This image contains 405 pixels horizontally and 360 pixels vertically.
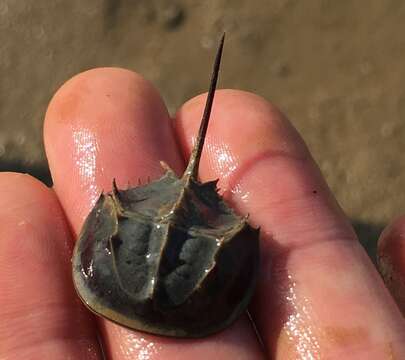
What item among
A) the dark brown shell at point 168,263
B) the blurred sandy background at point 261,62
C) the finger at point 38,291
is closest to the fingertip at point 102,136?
the finger at point 38,291

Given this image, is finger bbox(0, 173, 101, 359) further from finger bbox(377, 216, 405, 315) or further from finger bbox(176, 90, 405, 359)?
finger bbox(377, 216, 405, 315)

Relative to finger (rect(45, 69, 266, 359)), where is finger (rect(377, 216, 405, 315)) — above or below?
below

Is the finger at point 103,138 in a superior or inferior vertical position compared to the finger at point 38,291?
superior

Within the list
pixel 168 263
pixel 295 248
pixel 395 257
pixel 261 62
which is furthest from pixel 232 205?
pixel 261 62

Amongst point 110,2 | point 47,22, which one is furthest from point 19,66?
point 110,2

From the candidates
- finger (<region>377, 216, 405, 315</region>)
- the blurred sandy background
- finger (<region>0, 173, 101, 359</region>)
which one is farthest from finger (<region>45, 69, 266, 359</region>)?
the blurred sandy background

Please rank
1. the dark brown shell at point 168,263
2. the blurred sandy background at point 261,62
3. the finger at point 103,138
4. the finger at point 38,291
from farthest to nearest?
the blurred sandy background at point 261,62 < the finger at point 103,138 < the finger at point 38,291 < the dark brown shell at point 168,263

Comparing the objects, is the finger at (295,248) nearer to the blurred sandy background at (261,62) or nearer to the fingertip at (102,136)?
the fingertip at (102,136)

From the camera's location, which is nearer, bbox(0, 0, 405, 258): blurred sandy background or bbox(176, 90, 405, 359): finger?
bbox(176, 90, 405, 359): finger
